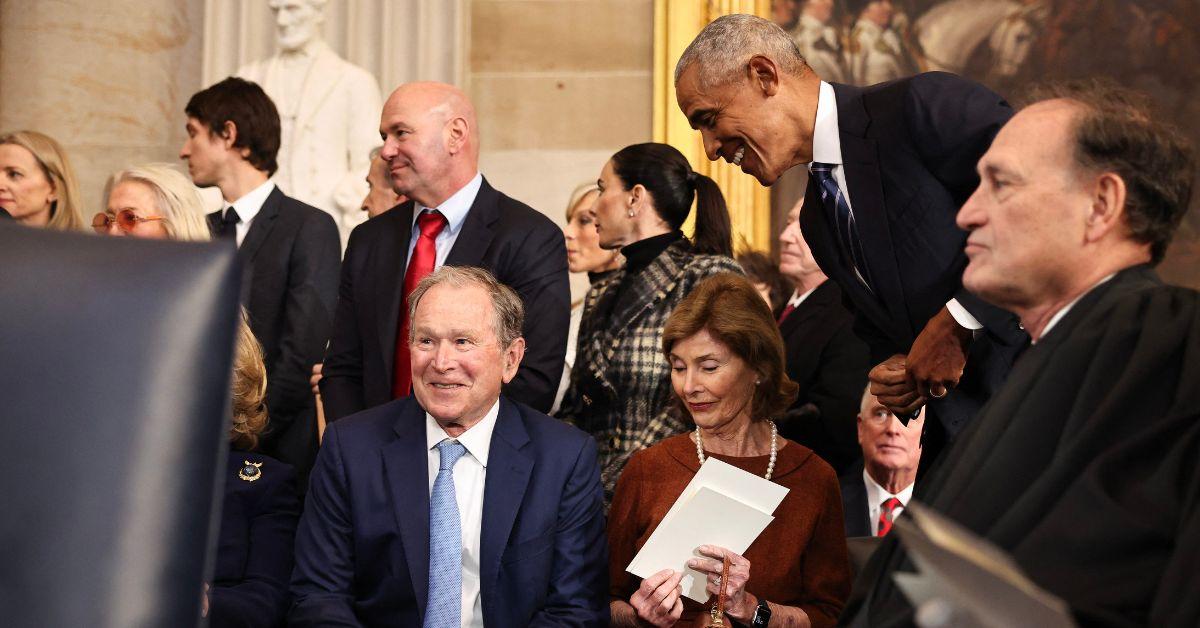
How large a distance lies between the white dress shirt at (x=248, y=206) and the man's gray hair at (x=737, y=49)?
7.06 ft

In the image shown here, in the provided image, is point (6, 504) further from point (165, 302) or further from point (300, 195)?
point (300, 195)

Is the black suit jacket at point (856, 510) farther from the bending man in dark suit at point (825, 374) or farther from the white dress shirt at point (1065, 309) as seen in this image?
the white dress shirt at point (1065, 309)

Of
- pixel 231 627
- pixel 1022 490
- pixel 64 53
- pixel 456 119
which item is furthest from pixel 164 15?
pixel 1022 490

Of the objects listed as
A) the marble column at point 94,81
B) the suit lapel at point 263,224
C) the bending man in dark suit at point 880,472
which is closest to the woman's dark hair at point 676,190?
the bending man in dark suit at point 880,472

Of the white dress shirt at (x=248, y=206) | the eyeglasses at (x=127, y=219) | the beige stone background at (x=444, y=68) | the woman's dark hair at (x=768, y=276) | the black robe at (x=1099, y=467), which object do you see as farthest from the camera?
the beige stone background at (x=444, y=68)

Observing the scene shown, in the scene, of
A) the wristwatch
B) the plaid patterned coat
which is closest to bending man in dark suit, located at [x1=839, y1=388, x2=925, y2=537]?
the plaid patterned coat

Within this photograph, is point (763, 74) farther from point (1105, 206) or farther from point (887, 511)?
point (887, 511)

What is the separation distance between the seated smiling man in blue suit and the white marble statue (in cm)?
344

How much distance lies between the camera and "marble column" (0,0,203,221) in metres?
7.36

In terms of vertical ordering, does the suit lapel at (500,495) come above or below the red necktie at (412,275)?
below

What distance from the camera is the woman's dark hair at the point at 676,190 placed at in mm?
4461

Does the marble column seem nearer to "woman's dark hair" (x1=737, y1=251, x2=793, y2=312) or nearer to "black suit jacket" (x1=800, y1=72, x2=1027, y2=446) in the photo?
"woman's dark hair" (x1=737, y1=251, x2=793, y2=312)

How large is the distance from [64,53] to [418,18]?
1910mm

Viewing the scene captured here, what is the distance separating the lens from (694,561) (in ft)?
10.5
